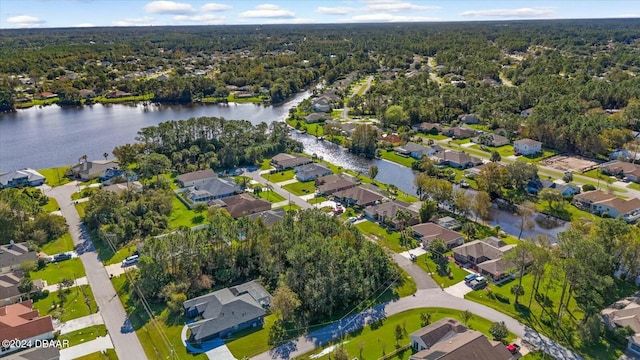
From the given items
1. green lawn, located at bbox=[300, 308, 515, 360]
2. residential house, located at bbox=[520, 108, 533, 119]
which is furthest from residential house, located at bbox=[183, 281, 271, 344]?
residential house, located at bbox=[520, 108, 533, 119]

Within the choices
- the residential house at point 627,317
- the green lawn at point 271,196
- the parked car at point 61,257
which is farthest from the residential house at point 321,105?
the residential house at point 627,317

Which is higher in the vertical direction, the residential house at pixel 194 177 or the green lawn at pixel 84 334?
the residential house at pixel 194 177

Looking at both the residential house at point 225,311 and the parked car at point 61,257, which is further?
the parked car at point 61,257

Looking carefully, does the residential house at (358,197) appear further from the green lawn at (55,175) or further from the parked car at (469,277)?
the green lawn at (55,175)

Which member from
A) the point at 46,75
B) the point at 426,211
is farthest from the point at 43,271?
the point at 46,75

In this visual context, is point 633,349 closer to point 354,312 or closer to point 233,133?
point 354,312

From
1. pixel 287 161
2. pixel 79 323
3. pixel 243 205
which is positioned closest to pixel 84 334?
pixel 79 323

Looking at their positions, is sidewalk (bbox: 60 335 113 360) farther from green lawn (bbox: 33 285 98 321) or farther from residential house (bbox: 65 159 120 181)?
residential house (bbox: 65 159 120 181)
